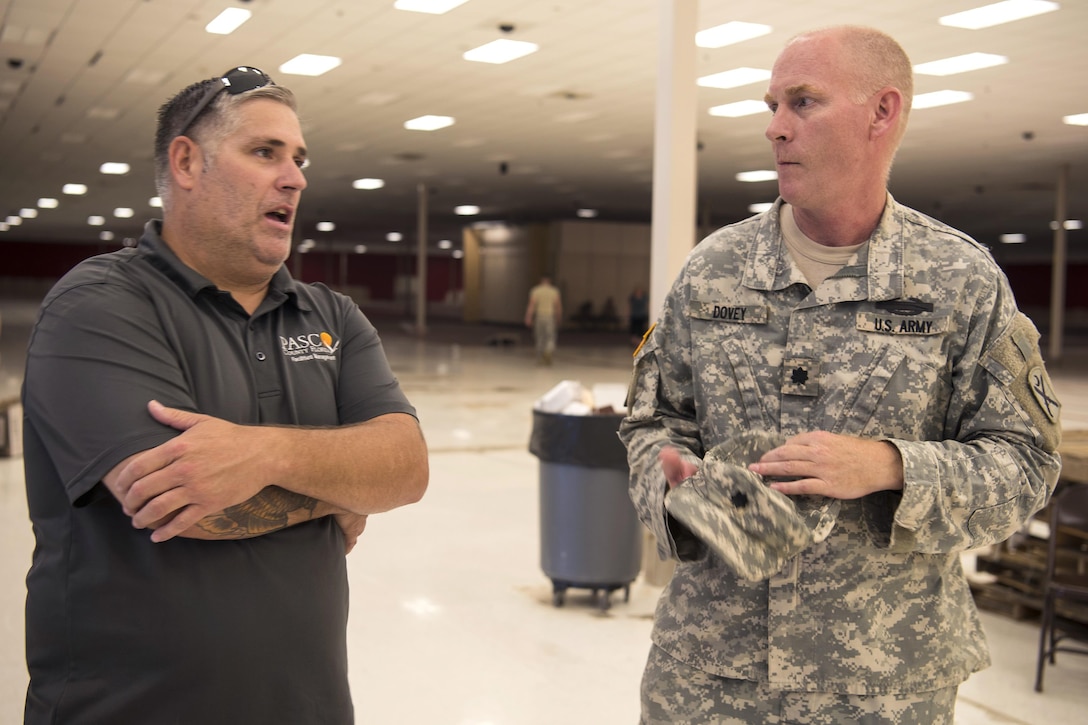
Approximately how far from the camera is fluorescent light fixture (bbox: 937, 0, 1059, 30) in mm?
9578

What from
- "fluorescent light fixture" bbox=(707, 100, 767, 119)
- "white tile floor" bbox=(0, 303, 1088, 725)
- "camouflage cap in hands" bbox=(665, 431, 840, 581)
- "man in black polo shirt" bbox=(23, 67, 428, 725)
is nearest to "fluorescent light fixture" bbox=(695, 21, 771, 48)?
"fluorescent light fixture" bbox=(707, 100, 767, 119)

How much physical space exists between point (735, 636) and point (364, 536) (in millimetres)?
4668

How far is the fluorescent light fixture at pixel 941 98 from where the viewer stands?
13.7 meters

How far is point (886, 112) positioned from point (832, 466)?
596 millimetres

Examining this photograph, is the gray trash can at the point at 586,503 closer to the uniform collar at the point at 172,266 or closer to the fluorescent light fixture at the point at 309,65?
the uniform collar at the point at 172,266

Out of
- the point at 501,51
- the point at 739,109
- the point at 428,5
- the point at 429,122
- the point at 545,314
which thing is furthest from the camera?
the point at 545,314

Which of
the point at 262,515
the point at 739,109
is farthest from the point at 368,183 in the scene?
the point at 262,515

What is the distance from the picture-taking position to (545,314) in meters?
18.7

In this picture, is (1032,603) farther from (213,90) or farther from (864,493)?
(213,90)

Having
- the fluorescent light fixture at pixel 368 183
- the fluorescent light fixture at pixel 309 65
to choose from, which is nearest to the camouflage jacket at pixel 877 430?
the fluorescent light fixture at pixel 309 65

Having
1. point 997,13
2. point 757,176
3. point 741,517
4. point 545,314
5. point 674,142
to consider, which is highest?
point 757,176

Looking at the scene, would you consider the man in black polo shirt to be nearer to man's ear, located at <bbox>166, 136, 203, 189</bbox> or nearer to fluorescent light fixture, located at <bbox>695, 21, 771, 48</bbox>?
man's ear, located at <bbox>166, 136, 203, 189</bbox>

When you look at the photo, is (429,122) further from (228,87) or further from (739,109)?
(228,87)

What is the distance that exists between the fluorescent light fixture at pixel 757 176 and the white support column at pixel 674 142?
59.6ft
